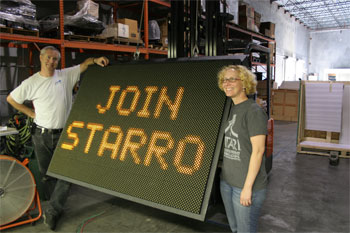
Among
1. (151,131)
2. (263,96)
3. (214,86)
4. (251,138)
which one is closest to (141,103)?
(151,131)

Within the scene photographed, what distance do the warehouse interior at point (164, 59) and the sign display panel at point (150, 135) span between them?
0.40 ft

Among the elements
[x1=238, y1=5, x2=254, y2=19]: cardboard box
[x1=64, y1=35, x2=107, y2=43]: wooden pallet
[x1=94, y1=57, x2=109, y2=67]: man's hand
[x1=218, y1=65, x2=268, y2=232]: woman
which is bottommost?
[x1=218, y1=65, x2=268, y2=232]: woman

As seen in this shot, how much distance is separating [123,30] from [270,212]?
4994 mm

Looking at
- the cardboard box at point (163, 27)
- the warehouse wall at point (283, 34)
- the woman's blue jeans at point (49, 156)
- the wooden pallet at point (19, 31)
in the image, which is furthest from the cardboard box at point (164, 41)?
the warehouse wall at point (283, 34)

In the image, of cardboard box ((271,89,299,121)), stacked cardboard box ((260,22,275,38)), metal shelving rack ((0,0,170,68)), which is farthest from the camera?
stacked cardboard box ((260,22,275,38))

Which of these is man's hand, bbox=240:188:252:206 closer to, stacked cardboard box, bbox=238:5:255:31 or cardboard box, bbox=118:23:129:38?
cardboard box, bbox=118:23:129:38

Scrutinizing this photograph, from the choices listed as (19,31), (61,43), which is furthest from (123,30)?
(19,31)

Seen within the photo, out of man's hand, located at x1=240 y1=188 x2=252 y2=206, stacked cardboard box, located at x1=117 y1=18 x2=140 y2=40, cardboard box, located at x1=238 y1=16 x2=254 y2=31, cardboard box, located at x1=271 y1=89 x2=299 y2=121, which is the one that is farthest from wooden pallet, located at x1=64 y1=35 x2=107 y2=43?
cardboard box, located at x1=271 y1=89 x2=299 y2=121

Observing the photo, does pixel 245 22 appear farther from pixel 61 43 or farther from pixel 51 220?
pixel 51 220

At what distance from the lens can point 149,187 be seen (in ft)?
6.70

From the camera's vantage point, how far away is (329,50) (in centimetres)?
2853

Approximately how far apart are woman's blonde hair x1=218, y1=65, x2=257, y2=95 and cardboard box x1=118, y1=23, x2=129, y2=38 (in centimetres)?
516

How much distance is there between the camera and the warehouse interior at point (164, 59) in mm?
3617

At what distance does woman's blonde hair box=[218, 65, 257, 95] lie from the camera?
2107mm
